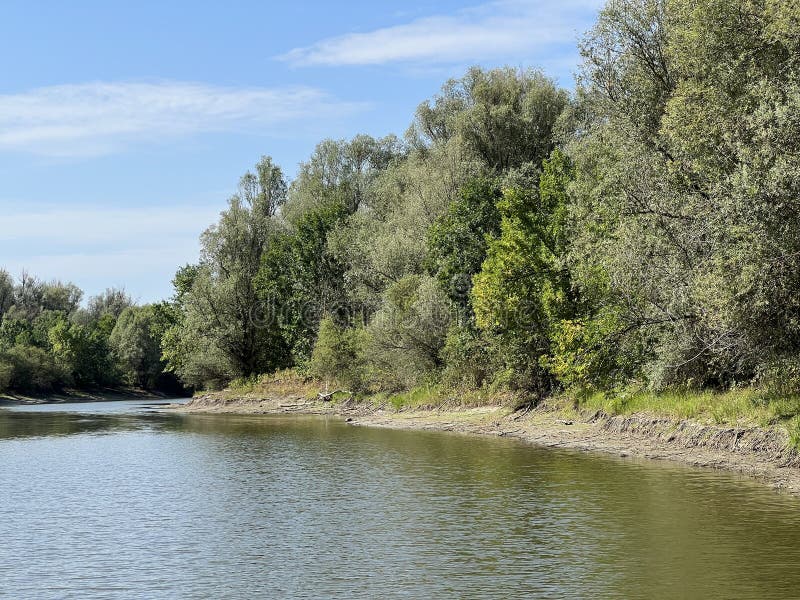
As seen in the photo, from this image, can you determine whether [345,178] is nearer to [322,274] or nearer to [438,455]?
[322,274]

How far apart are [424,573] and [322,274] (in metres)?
76.8

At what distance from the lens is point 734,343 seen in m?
31.0

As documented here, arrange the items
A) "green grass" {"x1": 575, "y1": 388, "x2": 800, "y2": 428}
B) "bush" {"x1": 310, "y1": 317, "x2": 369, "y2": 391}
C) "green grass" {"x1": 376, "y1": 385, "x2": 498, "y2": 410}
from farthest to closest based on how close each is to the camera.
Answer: "bush" {"x1": 310, "y1": 317, "x2": 369, "y2": 391}, "green grass" {"x1": 376, "y1": 385, "x2": 498, "y2": 410}, "green grass" {"x1": 575, "y1": 388, "x2": 800, "y2": 428}

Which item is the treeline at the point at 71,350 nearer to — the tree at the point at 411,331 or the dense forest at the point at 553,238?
the dense forest at the point at 553,238

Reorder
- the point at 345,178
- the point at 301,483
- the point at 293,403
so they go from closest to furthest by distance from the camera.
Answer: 1. the point at 301,483
2. the point at 293,403
3. the point at 345,178

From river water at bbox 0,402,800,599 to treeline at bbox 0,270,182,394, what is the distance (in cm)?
9826

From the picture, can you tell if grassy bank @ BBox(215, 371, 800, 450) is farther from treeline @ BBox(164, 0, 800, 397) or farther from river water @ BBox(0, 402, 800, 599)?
river water @ BBox(0, 402, 800, 599)

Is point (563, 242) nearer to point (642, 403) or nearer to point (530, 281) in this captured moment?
point (530, 281)

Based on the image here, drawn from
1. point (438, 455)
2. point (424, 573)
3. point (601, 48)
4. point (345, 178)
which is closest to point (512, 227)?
point (601, 48)

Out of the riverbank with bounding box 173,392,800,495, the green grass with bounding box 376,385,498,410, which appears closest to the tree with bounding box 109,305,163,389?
the riverbank with bounding box 173,392,800,495

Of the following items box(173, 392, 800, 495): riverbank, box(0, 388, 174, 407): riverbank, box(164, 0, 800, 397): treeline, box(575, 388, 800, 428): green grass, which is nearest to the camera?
box(164, 0, 800, 397): treeline

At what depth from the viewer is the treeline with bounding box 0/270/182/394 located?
136125 mm

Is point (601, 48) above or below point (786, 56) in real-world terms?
above

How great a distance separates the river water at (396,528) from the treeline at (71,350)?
3869 inches
